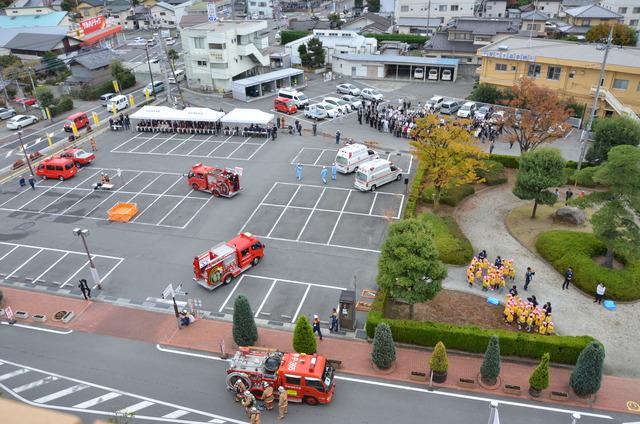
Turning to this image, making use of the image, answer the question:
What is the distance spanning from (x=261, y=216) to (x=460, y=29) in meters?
49.0

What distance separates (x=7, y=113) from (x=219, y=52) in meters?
24.1

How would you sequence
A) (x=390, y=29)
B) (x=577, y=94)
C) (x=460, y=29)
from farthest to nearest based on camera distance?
1. (x=390, y=29)
2. (x=460, y=29)
3. (x=577, y=94)

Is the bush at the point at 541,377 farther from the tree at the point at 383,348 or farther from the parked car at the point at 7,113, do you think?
the parked car at the point at 7,113

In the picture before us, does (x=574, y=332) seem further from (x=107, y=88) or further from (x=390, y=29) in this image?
(x=390, y=29)

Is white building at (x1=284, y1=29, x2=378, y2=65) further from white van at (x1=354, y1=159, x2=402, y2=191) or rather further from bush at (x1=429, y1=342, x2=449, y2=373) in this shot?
bush at (x1=429, y1=342, x2=449, y2=373)

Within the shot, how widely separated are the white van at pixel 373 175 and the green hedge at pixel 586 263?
10852mm

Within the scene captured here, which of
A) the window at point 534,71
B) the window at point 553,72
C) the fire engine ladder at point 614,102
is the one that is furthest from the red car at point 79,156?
the fire engine ladder at point 614,102

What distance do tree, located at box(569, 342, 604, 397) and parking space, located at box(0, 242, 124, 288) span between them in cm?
2244

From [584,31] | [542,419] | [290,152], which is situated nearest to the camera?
[542,419]

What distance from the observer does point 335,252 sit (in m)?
27.1

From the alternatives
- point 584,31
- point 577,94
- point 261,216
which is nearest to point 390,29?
point 584,31

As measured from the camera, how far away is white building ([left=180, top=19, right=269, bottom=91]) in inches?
2197

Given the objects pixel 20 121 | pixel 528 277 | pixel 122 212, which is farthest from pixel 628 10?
pixel 20 121

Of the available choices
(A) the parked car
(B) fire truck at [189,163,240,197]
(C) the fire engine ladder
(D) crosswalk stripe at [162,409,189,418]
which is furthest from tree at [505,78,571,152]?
(A) the parked car
